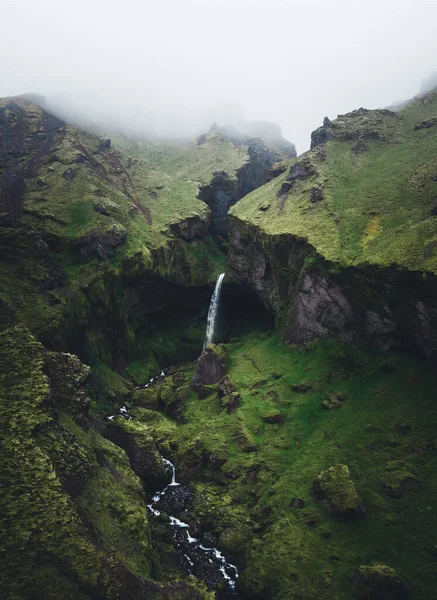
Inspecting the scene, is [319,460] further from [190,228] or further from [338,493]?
[190,228]

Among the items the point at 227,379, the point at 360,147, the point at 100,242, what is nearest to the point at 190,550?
the point at 227,379

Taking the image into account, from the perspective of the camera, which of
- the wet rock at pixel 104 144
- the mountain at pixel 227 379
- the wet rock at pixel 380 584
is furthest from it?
the wet rock at pixel 104 144


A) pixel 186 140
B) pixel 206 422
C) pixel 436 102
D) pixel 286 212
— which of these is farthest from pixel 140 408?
pixel 186 140

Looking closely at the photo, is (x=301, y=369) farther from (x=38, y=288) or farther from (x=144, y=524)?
(x=38, y=288)

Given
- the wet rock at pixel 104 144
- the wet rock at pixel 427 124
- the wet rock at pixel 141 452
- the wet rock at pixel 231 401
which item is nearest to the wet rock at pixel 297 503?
the wet rock at pixel 141 452

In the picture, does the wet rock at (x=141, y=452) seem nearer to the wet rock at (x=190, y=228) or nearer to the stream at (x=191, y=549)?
the stream at (x=191, y=549)
